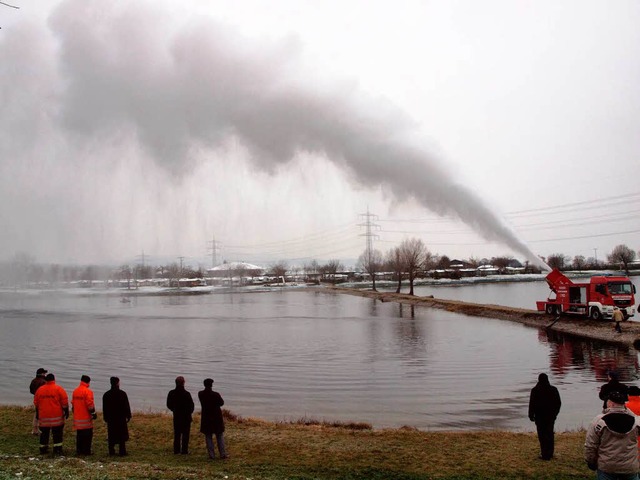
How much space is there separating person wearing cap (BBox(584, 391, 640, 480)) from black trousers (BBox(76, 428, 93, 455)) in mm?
9596

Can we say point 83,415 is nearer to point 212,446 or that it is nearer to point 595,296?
point 212,446

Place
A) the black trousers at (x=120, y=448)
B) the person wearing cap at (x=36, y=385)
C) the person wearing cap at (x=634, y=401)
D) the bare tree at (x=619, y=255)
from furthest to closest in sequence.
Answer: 1. the bare tree at (x=619, y=255)
2. the person wearing cap at (x=36, y=385)
3. the black trousers at (x=120, y=448)
4. the person wearing cap at (x=634, y=401)

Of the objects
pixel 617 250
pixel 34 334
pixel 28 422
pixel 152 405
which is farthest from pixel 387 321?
pixel 617 250

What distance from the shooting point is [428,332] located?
42062 millimetres

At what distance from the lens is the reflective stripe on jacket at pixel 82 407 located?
1112 cm

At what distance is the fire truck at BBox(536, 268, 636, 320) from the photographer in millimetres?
40062

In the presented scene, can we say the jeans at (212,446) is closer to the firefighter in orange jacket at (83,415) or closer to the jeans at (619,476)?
the firefighter in orange jacket at (83,415)

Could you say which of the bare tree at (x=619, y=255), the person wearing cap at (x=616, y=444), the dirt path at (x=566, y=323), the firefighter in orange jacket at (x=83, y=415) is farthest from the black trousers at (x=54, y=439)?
the bare tree at (x=619, y=255)

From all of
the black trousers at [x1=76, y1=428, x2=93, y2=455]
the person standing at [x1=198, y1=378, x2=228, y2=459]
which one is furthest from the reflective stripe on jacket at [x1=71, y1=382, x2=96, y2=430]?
the person standing at [x1=198, y1=378, x2=228, y2=459]

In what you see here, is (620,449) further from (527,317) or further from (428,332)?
(527,317)

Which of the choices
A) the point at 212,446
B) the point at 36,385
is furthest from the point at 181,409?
the point at 36,385

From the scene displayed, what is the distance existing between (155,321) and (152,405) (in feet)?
134

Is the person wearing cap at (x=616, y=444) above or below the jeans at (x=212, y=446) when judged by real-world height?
above

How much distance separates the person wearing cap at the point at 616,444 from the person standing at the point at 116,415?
8.70 m
